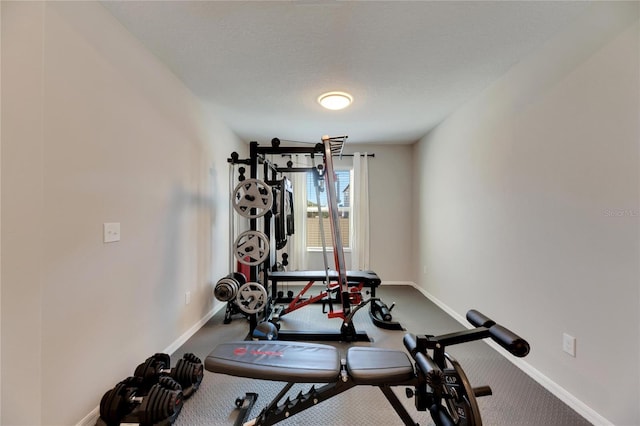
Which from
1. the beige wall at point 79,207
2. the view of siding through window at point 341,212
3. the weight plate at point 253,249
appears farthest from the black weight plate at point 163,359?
the view of siding through window at point 341,212

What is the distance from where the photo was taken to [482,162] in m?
2.48

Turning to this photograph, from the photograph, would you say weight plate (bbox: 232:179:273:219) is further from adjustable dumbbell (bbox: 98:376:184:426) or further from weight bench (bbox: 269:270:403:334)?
adjustable dumbbell (bbox: 98:376:184:426)

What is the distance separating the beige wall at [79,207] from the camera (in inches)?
46.2

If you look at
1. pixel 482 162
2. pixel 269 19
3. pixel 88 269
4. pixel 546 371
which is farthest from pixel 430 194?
pixel 88 269

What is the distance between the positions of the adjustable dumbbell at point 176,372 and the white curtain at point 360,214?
2.89 m

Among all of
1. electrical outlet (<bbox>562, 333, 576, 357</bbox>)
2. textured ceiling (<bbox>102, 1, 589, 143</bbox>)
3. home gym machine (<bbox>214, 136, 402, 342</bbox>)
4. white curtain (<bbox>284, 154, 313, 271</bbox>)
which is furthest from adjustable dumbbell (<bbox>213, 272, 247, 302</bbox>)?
electrical outlet (<bbox>562, 333, 576, 357</bbox>)

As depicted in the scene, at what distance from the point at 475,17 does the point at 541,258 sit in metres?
1.62

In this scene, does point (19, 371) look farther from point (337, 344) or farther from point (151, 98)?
point (337, 344)

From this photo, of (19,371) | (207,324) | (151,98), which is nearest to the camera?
(19,371)

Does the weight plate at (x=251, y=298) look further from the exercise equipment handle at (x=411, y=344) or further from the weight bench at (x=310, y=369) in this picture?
the exercise equipment handle at (x=411, y=344)

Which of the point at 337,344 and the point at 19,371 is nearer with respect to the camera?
the point at 19,371

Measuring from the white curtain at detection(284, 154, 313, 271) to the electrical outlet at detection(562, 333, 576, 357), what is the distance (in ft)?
10.5

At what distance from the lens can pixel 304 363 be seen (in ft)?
4.30

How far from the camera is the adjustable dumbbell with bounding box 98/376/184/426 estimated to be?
1.32m
